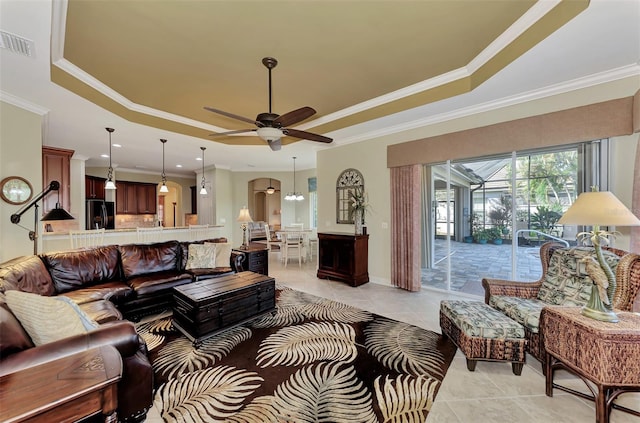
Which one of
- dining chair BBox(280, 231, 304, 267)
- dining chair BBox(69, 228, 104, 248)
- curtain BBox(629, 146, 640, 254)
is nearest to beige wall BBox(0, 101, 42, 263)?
dining chair BBox(69, 228, 104, 248)

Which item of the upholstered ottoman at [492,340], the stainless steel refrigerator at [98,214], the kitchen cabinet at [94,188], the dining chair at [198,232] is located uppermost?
the kitchen cabinet at [94,188]

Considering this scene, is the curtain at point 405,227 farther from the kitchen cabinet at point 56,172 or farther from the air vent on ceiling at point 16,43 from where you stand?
the kitchen cabinet at point 56,172

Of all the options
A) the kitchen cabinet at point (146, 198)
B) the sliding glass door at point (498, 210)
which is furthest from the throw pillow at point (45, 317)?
the kitchen cabinet at point (146, 198)

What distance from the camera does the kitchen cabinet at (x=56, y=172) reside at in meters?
5.06

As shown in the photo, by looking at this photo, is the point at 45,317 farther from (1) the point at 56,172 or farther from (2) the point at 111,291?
(1) the point at 56,172

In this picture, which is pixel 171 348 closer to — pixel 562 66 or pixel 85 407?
pixel 85 407

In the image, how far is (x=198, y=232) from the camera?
5.95m

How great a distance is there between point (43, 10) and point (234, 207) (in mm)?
7193

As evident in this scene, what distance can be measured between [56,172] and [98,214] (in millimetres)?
2307

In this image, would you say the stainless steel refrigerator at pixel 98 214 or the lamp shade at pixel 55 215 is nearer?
the lamp shade at pixel 55 215

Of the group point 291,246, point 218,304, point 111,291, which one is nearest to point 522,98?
point 218,304

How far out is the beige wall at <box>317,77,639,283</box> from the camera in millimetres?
2801

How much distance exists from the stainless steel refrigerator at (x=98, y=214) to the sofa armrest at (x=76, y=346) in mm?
6718

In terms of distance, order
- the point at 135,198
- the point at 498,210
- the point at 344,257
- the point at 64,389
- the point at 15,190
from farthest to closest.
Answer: the point at 135,198 < the point at 344,257 < the point at 498,210 < the point at 15,190 < the point at 64,389
